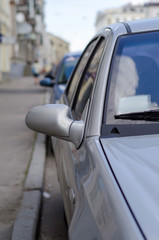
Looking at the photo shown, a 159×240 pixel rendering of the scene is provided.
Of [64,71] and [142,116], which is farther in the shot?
[64,71]

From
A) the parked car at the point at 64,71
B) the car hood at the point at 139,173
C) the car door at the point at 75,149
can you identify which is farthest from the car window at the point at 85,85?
the parked car at the point at 64,71

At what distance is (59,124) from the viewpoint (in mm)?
2215

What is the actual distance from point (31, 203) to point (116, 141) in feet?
8.27

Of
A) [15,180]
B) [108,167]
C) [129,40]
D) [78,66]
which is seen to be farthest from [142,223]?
[15,180]

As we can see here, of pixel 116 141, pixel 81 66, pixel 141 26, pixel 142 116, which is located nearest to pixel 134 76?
pixel 142 116

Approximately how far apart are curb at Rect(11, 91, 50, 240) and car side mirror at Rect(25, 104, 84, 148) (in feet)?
4.80

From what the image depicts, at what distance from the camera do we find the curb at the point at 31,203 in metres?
3.57

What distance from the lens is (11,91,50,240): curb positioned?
3.57m

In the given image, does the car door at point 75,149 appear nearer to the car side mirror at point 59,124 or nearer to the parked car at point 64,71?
the car side mirror at point 59,124

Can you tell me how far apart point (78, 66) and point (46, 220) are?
1441 mm

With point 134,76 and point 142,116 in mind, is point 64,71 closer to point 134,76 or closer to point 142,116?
point 134,76

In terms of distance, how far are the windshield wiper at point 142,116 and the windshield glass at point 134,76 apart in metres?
0.04

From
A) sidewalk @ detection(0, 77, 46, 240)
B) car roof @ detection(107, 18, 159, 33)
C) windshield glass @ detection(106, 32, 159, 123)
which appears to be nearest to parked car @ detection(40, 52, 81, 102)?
sidewalk @ detection(0, 77, 46, 240)

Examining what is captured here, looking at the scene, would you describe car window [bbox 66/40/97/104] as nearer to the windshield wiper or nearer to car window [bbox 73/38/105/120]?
car window [bbox 73/38/105/120]
